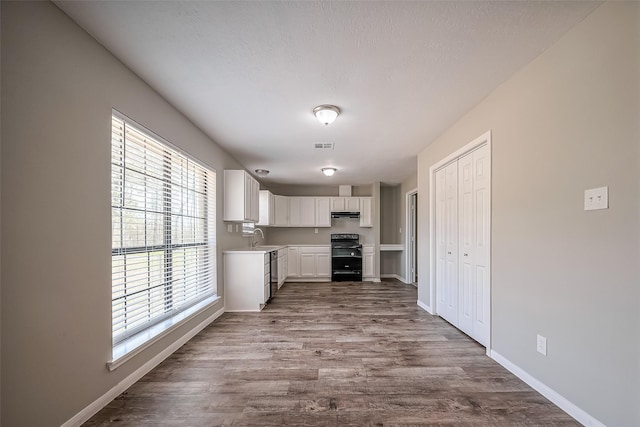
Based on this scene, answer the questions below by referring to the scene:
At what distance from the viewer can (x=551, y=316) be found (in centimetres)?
205

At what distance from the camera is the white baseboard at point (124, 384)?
1805 millimetres

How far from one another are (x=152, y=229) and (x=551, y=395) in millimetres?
3364

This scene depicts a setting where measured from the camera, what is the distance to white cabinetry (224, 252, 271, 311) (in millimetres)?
4531

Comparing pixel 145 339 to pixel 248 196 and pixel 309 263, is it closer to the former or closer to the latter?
pixel 248 196

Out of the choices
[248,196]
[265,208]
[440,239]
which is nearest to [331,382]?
[440,239]

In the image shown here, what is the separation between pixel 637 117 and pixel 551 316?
132cm

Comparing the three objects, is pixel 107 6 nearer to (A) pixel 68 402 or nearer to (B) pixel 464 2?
(B) pixel 464 2

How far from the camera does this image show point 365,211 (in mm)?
7633

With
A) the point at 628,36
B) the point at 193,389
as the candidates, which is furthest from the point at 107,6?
the point at 628,36

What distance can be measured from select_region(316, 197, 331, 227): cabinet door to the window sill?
4.50 metres

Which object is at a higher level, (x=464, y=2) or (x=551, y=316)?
(x=464, y=2)

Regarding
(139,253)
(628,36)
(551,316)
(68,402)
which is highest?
(628,36)

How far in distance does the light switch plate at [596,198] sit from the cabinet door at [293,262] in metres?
6.20

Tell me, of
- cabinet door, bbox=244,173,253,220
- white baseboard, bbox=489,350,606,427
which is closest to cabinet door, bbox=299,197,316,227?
cabinet door, bbox=244,173,253,220
